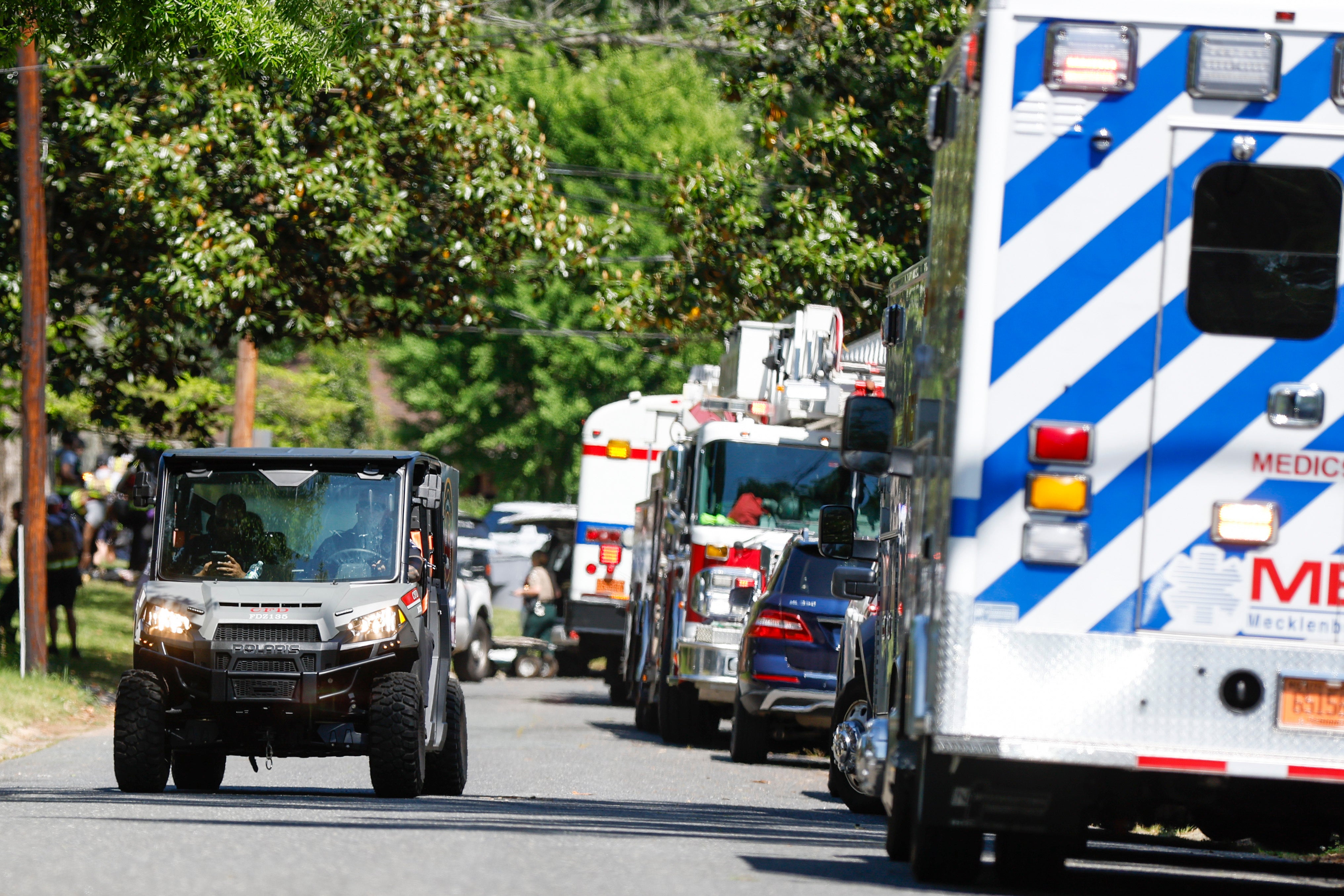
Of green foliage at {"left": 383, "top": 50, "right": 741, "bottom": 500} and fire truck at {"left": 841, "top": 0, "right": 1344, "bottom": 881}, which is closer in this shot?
fire truck at {"left": 841, "top": 0, "right": 1344, "bottom": 881}

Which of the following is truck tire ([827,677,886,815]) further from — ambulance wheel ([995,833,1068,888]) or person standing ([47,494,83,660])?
person standing ([47,494,83,660])

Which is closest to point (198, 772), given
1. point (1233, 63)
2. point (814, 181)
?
point (1233, 63)

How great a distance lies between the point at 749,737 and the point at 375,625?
477cm

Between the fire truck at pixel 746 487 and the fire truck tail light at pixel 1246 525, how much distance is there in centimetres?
845

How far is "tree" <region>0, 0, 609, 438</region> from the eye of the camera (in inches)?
824

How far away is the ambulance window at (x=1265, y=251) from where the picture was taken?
6.99 meters

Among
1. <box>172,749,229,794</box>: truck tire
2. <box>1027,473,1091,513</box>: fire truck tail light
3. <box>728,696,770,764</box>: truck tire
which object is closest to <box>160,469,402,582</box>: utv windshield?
<box>172,749,229,794</box>: truck tire

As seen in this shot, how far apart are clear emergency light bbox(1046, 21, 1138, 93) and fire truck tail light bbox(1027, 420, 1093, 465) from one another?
1.10 metres

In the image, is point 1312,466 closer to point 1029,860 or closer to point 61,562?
point 1029,860

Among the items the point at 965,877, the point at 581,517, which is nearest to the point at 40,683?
the point at 581,517

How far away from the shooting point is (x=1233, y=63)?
7020mm

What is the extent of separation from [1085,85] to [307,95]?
13.8 metres

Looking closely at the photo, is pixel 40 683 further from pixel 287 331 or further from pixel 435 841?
pixel 435 841

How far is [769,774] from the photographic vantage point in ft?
49.9
